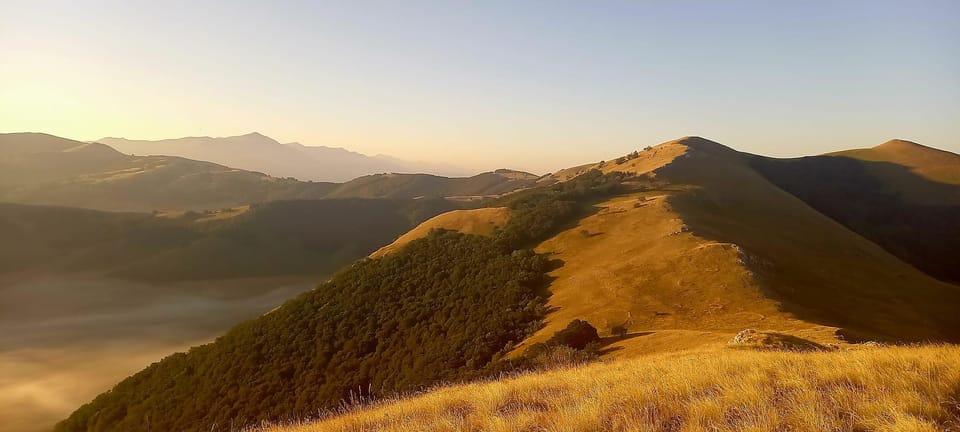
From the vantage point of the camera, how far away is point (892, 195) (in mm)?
105750

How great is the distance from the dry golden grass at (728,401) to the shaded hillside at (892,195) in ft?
305

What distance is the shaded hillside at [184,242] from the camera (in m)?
107

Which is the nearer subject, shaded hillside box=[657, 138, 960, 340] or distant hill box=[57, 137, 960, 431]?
distant hill box=[57, 137, 960, 431]

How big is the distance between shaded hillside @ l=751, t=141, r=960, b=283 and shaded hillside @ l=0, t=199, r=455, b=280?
100453 millimetres

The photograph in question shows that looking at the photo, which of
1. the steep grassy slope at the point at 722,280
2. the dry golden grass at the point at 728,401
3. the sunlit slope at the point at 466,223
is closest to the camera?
the dry golden grass at the point at 728,401

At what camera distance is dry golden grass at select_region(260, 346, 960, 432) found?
6.76 m

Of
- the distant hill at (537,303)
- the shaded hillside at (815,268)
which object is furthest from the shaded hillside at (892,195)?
the distant hill at (537,303)

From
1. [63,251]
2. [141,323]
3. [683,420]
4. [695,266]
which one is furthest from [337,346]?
[63,251]

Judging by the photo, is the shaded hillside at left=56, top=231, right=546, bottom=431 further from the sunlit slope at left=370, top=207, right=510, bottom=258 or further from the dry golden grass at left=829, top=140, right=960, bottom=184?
the dry golden grass at left=829, top=140, right=960, bottom=184

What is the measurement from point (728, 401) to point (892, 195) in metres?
127

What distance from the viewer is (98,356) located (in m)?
60.5

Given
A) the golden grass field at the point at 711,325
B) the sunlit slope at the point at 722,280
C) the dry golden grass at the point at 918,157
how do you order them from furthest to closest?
the dry golden grass at the point at 918,157 < the sunlit slope at the point at 722,280 < the golden grass field at the point at 711,325

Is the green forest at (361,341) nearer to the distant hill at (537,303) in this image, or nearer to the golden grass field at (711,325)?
the distant hill at (537,303)

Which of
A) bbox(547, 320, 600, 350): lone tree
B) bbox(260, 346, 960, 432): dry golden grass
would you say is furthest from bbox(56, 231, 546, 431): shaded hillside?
bbox(260, 346, 960, 432): dry golden grass
